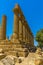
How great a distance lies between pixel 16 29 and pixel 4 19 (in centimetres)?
514

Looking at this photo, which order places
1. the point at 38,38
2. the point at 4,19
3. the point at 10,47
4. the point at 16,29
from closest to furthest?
the point at 10,47, the point at 16,29, the point at 4,19, the point at 38,38

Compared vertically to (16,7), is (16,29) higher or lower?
lower

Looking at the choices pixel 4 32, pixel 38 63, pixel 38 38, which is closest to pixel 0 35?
pixel 4 32

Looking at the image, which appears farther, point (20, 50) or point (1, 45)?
point (1, 45)

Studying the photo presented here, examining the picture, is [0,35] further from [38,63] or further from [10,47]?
[38,63]

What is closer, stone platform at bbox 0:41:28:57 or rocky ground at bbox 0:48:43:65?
rocky ground at bbox 0:48:43:65

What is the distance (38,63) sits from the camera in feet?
30.3

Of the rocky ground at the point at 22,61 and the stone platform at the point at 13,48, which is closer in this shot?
the rocky ground at the point at 22,61

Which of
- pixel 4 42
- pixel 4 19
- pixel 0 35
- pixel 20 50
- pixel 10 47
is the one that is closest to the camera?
pixel 20 50

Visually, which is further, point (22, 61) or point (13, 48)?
point (13, 48)

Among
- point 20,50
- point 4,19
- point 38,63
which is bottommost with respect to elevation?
point 38,63

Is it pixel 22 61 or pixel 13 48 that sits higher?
pixel 13 48

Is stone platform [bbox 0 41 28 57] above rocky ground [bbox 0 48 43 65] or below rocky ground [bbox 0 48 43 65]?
above

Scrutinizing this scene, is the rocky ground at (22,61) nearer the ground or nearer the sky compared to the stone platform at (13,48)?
nearer the ground
